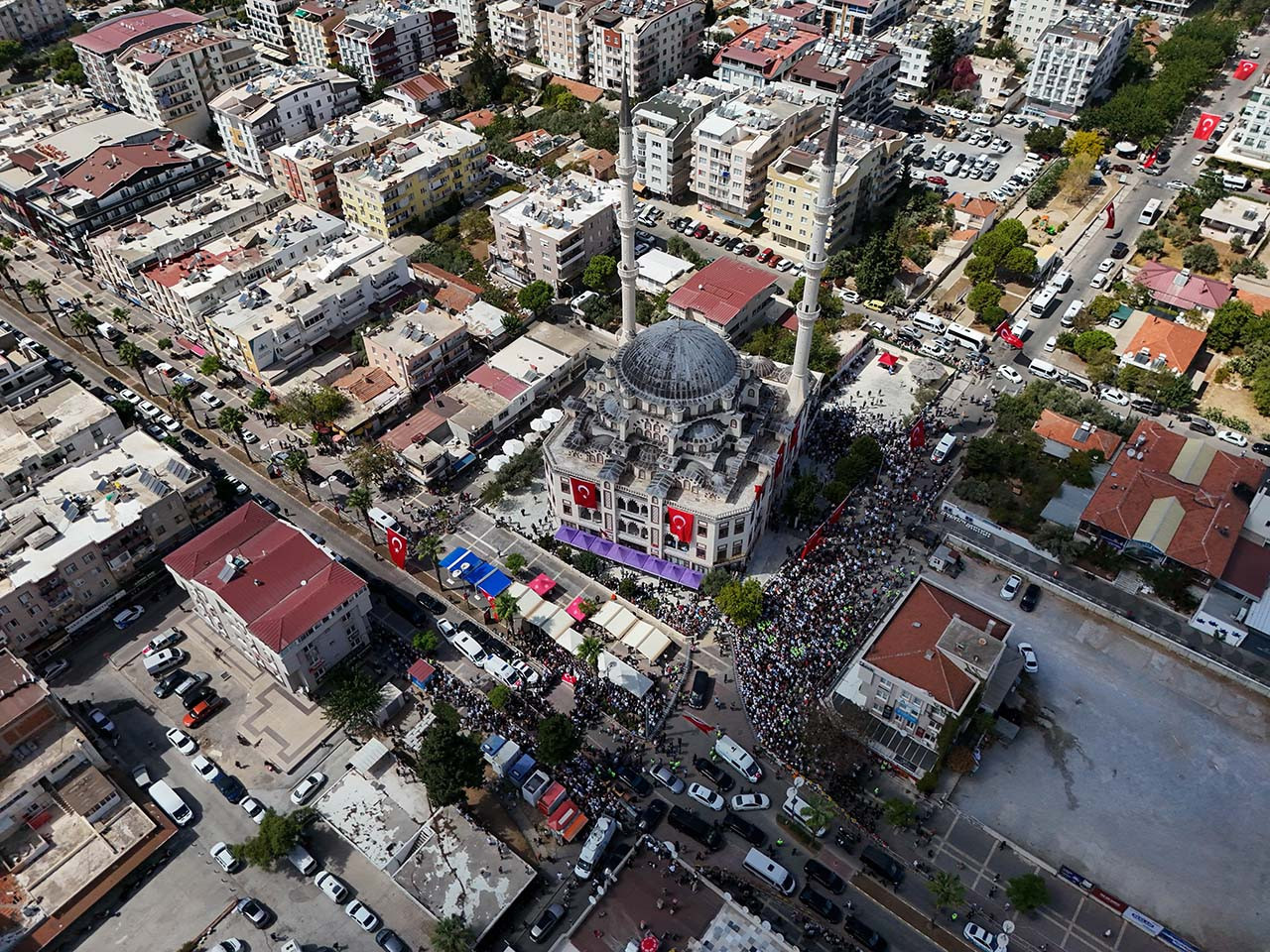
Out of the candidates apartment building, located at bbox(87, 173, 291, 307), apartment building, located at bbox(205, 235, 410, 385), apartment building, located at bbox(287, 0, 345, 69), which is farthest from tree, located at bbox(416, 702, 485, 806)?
apartment building, located at bbox(287, 0, 345, 69)

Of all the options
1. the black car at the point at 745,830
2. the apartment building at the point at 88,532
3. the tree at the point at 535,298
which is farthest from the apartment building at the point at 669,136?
the black car at the point at 745,830

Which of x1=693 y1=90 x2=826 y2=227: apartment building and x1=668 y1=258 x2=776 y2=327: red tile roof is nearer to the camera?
x1=668 y1=258 x2=776 y2=327: red tile roof

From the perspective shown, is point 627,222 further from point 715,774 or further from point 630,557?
point 715,774

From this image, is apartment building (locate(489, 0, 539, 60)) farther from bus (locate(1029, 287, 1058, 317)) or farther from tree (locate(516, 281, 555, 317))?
bus (locate(1029, 287, 1058, 317))

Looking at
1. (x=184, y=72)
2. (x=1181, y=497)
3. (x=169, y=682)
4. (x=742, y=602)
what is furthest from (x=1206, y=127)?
(x=169, y=682)

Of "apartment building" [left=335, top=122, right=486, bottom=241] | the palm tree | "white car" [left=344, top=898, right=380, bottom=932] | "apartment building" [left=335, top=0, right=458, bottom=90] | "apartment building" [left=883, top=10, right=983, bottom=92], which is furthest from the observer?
"apartment building" [left=883, top=10, right=983, bottom=92]

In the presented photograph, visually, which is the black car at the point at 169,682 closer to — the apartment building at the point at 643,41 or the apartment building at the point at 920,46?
the apartment building at the point at 643,41

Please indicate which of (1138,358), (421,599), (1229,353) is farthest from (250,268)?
(1229,353)

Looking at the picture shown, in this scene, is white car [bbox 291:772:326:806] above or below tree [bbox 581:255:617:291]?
below
